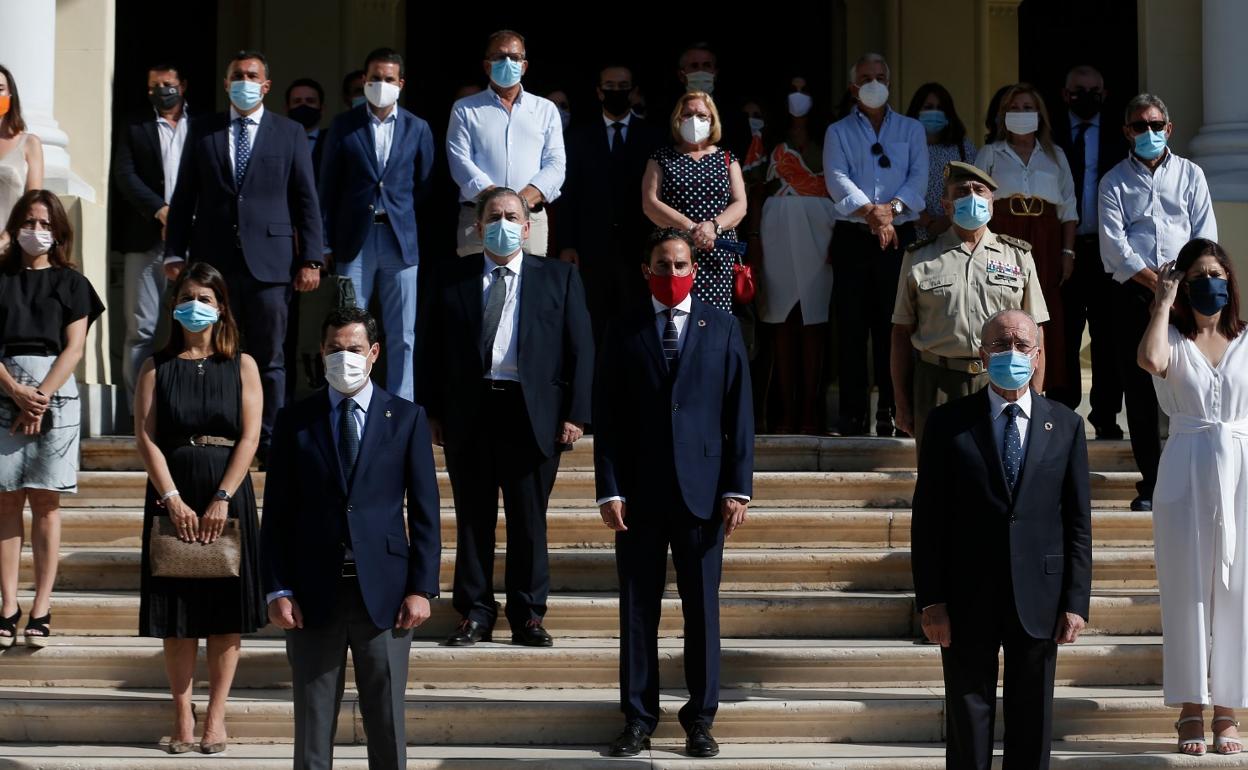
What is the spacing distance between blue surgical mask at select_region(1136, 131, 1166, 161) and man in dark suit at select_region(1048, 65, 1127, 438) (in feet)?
3.08

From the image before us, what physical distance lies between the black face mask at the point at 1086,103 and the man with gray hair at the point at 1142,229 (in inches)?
43.6

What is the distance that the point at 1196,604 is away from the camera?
279 inches

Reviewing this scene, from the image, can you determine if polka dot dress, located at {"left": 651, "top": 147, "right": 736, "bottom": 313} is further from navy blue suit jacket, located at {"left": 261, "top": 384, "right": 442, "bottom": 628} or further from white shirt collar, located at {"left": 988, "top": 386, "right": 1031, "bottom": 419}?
navy blue suit jacket, located at {"left": 261, "top": 384, "right": 442, "bottom": 628}

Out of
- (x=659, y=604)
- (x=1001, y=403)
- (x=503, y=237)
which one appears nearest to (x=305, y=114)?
(x=503, y=237)

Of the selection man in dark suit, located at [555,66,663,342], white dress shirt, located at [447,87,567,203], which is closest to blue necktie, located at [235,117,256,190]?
white dress shirt, located at [447,87,567,203]

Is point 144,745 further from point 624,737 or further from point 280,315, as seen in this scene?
point 280,315

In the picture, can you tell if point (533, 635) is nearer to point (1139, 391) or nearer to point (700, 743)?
point (700, 743)

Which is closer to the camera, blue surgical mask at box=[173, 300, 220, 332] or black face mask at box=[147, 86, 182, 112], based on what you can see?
blue surgical mask at box=[173, 300, 220, 332]

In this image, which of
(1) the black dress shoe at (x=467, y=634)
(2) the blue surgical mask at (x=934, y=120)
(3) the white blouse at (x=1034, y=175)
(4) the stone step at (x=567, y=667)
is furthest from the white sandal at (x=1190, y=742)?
(2) the blue surgical mask at (x=934, y=120)

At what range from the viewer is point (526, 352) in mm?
7828

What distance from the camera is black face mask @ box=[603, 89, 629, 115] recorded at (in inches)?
391

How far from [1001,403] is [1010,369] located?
16cm

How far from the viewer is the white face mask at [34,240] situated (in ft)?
26.1

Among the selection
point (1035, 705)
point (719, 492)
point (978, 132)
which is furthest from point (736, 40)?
point (1035, 705)
